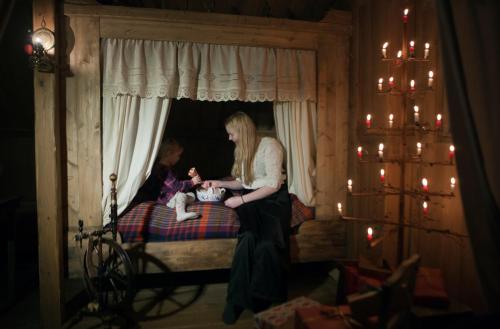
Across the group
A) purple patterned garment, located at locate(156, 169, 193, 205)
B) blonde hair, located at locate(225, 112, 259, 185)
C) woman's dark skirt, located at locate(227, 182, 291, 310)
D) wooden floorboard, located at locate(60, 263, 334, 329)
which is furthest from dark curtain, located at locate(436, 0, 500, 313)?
purple patterned garment, located at locate(156, 169, 193, 205)

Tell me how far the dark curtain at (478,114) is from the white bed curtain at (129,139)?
2348 millimetres

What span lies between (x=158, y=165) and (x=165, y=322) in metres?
1.71

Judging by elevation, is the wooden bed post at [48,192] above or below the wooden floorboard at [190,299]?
above

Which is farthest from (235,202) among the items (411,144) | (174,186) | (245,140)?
(411,144)

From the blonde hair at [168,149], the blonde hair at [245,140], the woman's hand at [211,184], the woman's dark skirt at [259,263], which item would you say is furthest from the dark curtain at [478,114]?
the blonde hair at [168,149]

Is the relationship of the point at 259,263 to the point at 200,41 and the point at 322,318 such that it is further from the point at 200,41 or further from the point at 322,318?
the point at 200,41

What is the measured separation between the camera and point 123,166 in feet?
10.5

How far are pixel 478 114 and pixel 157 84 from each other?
8.16 feet

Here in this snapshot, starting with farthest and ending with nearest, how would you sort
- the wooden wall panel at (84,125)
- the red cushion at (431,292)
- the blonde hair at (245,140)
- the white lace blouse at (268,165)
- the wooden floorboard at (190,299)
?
the blonde hair at (245,140), the white lace blouse at (268,165), the wooden wall panel at (84,125), the wooden floorboard at (190,299), the red cushion at (431,292)

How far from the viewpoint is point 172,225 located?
3219mm

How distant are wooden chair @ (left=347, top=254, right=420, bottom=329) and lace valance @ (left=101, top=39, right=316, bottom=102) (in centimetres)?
218

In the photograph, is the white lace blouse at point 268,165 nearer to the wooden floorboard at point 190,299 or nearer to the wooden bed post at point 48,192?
the wooden floorboard at point 190,299

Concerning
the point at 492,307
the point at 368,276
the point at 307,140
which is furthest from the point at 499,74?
the point at 307,140

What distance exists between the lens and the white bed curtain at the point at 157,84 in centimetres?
314
